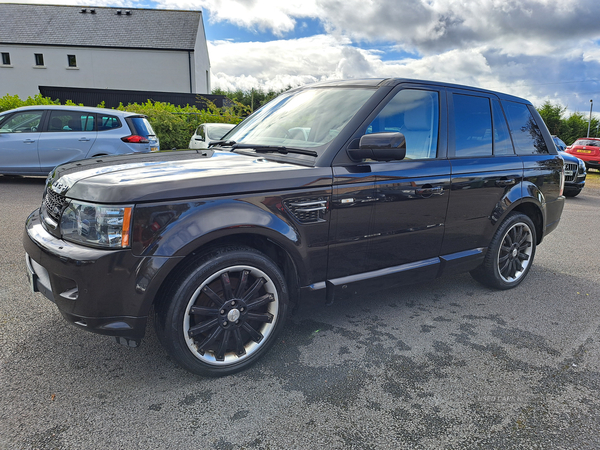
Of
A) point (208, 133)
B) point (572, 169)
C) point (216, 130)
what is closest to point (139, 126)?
point (208, 133)

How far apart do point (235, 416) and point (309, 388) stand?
48cm

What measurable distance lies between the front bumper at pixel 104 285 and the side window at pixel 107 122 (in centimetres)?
802

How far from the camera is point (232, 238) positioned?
2580 millimetres

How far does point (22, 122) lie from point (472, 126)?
30.9ft

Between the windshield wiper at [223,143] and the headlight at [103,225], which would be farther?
the windshield wiper at [223,143]

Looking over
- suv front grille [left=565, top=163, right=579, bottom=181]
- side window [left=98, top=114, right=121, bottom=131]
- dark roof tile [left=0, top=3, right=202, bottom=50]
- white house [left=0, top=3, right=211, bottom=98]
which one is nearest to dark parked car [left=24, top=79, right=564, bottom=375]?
side window [left=98, top=114, right=121, bottom=131]

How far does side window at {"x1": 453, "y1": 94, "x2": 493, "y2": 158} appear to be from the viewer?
359 cm

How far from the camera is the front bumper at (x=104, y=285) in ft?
7.11

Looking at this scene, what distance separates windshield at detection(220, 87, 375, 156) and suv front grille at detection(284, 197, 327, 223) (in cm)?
41

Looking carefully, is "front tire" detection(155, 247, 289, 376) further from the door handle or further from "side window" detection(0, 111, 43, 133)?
"side window" detection(0, 111, 43, 133)

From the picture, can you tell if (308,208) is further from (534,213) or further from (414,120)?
(534,213)

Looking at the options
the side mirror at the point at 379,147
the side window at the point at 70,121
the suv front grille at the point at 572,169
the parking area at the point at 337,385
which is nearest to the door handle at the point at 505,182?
the parking area at the point at 337,385

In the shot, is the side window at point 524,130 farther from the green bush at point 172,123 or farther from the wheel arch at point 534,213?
the green bush at point 172,123

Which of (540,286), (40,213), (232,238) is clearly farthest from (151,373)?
(540,286)
